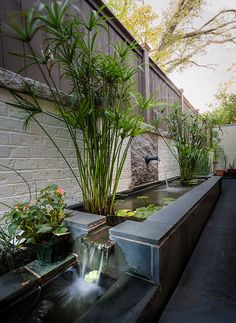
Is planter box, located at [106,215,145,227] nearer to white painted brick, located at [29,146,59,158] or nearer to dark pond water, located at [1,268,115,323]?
dark pond water, located at [1,268,115,323]

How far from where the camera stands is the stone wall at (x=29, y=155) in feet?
3.88

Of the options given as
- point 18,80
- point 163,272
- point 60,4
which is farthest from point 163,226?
point 18,80

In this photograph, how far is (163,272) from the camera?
0.82 metres

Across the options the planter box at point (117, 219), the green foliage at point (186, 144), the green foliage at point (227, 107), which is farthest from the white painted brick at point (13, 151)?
the green foliage at point (227, 107)

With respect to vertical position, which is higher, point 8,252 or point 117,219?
point 117,219

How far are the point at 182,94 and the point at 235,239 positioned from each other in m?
4.35

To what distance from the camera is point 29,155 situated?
1321mm

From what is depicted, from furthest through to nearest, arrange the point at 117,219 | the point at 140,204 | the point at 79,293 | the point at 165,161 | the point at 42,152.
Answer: the point at 165,161
the point at 140,204
the point at 42,152
the point at 117,219
the point at 79,293

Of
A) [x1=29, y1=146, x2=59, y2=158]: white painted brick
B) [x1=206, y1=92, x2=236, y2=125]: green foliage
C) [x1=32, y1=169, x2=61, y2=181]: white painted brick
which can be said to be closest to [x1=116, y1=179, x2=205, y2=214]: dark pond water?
[x1=32, y1=169, x2=61, y2=181]: white painted brick

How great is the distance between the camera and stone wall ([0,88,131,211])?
118 cm

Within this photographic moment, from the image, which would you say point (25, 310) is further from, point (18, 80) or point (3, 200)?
point (18, 80)

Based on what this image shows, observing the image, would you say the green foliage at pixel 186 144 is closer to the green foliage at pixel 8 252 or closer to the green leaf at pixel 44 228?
the green leaf at pixel 44 228

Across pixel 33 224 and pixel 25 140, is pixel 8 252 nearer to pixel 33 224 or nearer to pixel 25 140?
pixel 33 224

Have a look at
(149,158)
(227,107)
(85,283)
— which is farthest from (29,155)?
(227,107)
